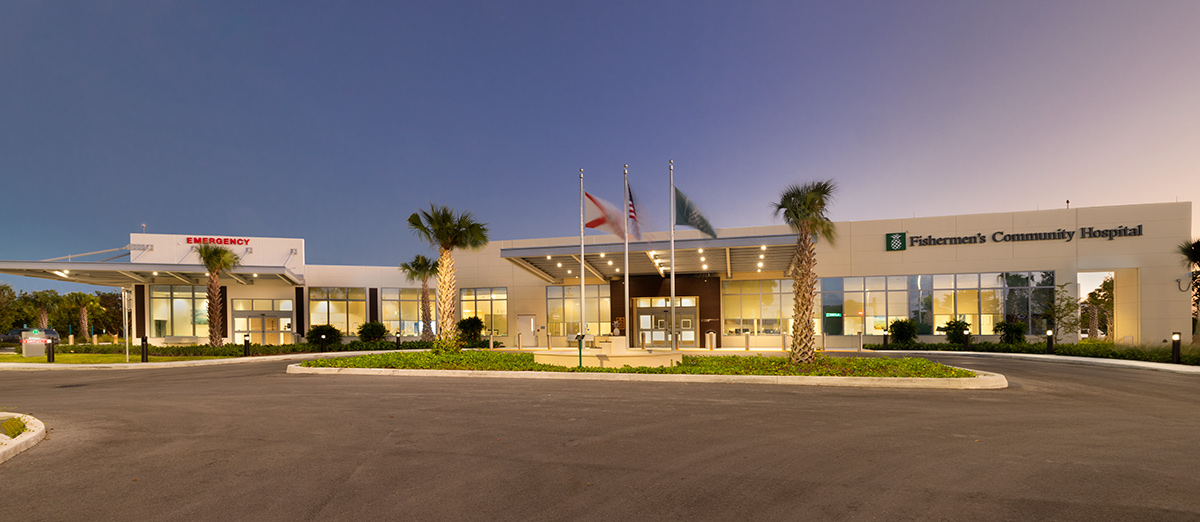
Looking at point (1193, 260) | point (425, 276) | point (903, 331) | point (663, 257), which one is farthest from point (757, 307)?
point (425, 276)

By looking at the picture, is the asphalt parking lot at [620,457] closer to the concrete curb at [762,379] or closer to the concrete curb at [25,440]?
the concrete curb at [25,440]

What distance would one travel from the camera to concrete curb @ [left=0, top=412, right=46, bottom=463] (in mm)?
6894

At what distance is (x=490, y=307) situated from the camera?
35219 mm

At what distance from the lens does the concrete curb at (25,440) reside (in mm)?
6894

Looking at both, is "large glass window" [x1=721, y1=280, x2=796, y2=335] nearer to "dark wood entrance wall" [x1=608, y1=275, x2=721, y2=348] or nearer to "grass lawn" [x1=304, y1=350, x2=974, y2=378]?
"dark wood entrance wall" [x1=608, y1=275, x2=721, y2=348]

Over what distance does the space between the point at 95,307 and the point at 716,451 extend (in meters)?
59.8

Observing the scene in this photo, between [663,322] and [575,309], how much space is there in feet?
18.7

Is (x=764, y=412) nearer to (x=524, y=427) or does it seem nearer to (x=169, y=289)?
(x=524, y=427)

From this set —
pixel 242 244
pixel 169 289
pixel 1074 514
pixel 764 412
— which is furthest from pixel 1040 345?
pixel 169 289

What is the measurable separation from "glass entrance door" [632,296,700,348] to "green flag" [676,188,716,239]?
9.97m

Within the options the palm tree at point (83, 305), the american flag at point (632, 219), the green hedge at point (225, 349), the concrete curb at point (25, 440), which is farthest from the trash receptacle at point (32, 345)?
the american flag at point (632, 219)

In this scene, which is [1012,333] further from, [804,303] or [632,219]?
[632,219]

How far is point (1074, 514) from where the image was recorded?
4.70 metres

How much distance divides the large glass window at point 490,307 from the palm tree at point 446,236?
14197 mm
